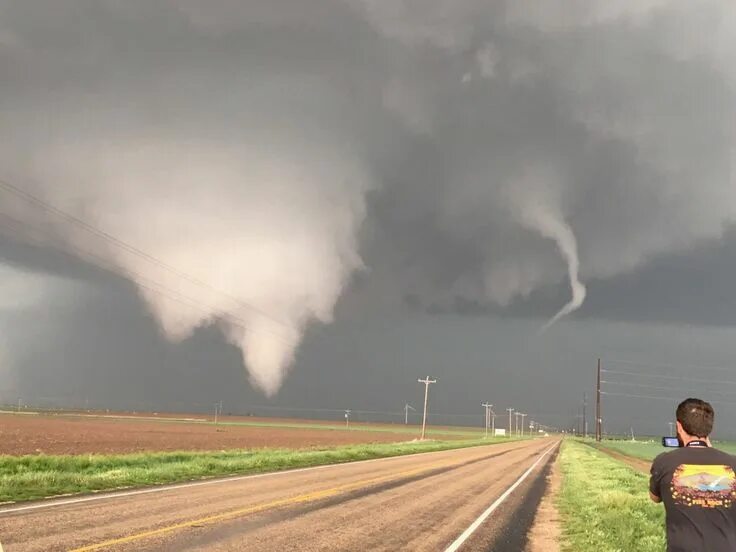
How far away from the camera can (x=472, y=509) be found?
1680 centimetres

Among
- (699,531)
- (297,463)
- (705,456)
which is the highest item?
(705,456)

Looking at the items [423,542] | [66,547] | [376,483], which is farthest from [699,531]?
[376,483]

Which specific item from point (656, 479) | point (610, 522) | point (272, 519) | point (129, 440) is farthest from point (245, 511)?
point (129, 440)

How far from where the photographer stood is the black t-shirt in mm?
4336

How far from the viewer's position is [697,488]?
14.5ft

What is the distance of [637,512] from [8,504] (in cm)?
1498

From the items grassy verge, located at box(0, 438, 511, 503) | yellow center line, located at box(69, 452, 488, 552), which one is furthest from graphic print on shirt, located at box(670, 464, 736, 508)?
grassy verge, located at box(0, 438, 511, 503)

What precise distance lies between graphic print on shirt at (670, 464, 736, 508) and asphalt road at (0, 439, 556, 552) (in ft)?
22.9

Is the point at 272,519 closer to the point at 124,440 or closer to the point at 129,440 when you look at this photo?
the point at 124,440

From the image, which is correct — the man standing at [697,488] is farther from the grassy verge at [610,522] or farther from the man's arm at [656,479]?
the grassy verge at [610,522]

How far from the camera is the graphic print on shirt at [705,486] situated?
437 cm

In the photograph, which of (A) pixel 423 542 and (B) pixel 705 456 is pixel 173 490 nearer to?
(A) pixel 423 542

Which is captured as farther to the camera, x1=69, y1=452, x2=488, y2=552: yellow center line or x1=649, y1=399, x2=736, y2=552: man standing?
x1=69, y1=452, x2=488, y2=552: yellow center line

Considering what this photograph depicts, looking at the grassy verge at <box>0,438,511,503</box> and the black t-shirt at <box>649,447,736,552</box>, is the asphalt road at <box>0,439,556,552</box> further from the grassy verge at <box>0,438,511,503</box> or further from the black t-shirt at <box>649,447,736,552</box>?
the black t-shirt at <box>649,447,736,552</box>
